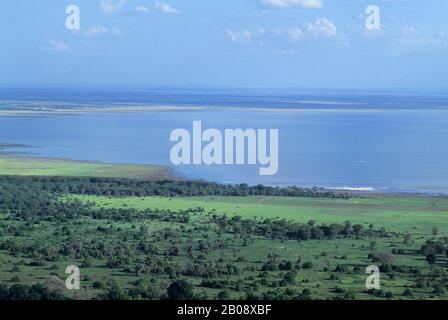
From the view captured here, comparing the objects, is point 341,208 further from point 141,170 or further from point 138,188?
point 141,170

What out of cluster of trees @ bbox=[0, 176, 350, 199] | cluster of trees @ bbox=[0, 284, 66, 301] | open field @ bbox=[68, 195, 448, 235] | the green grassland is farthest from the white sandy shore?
cluster of trees @ bbox=[0, 284, 66, 301]

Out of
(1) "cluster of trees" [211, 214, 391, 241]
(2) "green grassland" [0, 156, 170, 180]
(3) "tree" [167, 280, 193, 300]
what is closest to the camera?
(3) "tree" [167, 280, 193, 300]

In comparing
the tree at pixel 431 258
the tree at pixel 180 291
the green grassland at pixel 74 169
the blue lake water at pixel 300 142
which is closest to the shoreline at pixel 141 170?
the green grassland at pixel 74 169

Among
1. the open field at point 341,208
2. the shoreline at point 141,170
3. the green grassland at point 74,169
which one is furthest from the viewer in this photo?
the green grassland at point 74,169

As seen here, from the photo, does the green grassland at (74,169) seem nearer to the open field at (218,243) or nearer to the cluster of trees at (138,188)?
the cluster of trees at (138,188)

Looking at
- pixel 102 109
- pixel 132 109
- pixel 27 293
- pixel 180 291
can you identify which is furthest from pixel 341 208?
pixel 102 109

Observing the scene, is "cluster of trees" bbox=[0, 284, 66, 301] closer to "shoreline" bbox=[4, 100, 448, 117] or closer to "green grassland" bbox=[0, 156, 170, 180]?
"green grassland" bbox=[0, 156, 170, 180]
